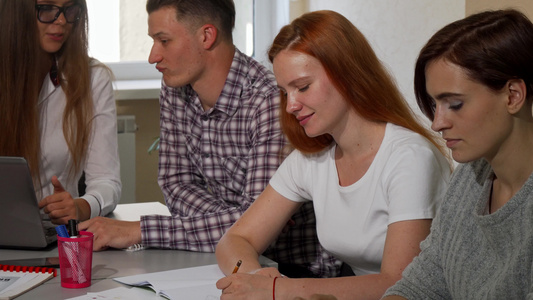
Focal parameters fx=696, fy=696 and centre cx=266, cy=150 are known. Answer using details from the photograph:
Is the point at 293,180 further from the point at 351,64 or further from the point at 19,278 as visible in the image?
the point at 19,278

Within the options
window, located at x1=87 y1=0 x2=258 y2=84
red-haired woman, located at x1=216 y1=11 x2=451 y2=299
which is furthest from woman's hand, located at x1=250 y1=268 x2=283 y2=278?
window, located at x1=87 y1=0 x2=258 y2=84

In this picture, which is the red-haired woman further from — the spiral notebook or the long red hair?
the spiral notebook

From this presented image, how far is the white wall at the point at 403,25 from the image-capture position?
8.19 feet

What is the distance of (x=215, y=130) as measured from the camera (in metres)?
2.14

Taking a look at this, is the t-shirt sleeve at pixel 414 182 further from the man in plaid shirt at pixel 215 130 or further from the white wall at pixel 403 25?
the white wall at pixel 403 25

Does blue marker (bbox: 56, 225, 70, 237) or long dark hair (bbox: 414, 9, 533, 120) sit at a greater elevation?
long dark hair (bbox: 414, 9, 533, 120)

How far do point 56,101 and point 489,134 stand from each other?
1.56 meters

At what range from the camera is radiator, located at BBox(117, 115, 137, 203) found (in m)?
3.77

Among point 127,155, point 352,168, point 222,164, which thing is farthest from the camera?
point 127,155

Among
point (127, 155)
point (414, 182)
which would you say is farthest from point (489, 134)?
point (127, 155)

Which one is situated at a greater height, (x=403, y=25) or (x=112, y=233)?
(x=403, y=25)

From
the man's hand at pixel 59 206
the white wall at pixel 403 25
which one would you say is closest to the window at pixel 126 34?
the white wall at pixel 403 25

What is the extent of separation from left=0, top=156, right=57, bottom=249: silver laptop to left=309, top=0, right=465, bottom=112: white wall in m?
1.30

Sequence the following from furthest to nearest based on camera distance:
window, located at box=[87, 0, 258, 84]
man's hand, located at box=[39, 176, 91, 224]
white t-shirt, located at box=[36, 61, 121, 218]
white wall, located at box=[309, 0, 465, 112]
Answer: window, located at box=[87, 0, 258, 84], white wall, located at box=[309, 0, 465, 112], white t-shirt, located at box=[36, 61, 121, 218], man's hand, located at box=[39, 176, 91, 224]
